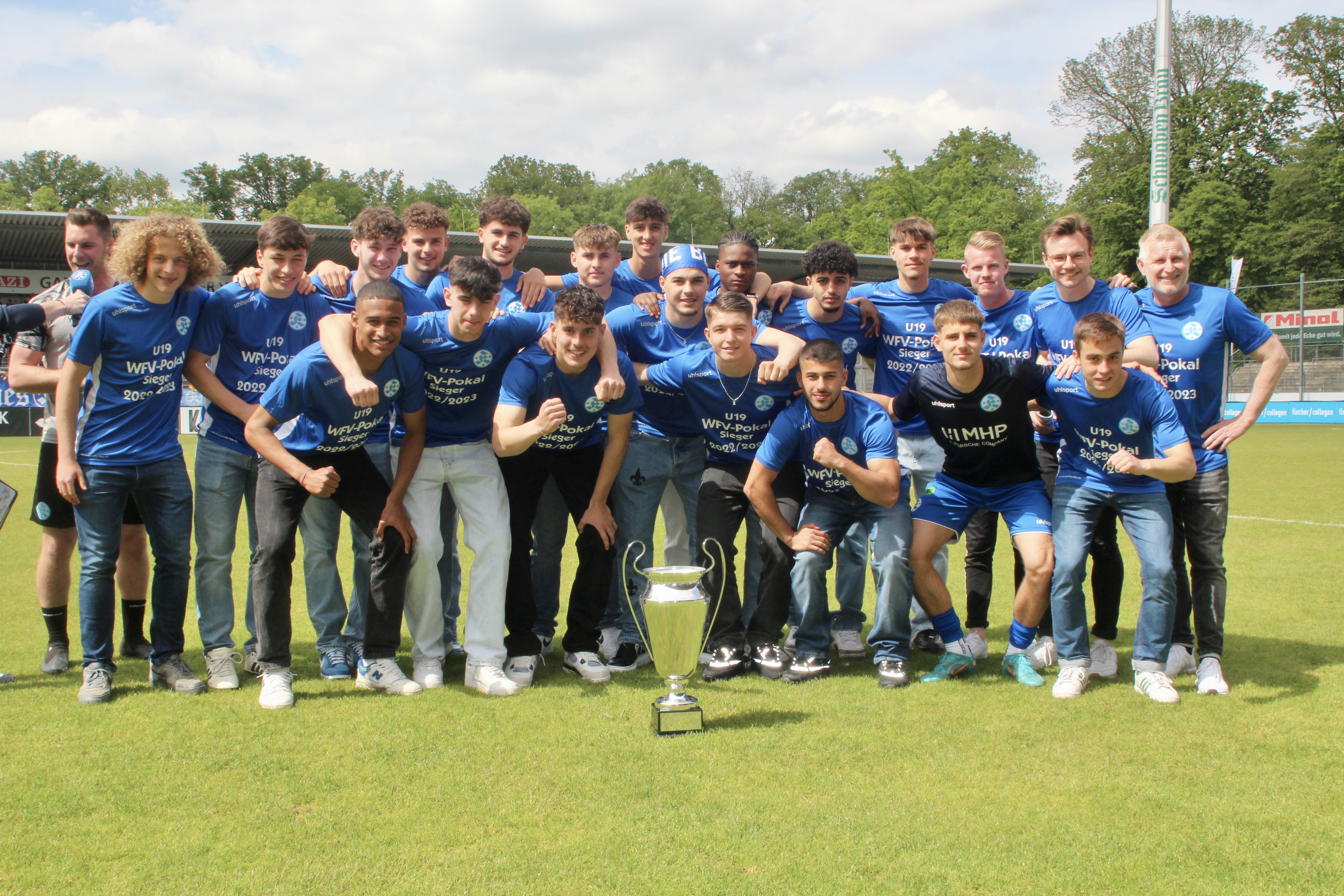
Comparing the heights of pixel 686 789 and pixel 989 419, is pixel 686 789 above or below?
below

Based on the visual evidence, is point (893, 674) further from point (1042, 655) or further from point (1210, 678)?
point (1210, 678)

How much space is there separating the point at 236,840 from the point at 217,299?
2.83 m

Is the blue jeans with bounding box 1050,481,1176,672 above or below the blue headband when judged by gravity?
below

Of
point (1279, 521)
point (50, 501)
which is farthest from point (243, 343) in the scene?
point (1279, 521)

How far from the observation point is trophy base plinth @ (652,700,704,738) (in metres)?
3.99

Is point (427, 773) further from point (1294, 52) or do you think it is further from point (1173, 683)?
point (1294, 52)

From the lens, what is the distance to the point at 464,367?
4930 mm

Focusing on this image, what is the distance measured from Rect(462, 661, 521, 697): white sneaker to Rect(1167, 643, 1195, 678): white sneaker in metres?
3.28

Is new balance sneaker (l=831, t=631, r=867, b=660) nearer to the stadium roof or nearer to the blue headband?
the blue headband

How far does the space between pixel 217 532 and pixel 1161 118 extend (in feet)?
49.3

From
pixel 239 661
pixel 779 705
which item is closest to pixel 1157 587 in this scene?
pixel 779 705

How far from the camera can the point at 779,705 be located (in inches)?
175

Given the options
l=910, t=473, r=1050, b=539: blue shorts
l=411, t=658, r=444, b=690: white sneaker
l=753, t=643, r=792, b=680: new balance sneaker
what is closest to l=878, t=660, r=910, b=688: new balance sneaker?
l=753, t=643, r=792, b=680: new balance sneaker

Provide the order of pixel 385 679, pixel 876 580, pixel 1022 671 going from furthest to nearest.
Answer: pixel 876 580 < pixel 1022 671 < pixel 385 679
